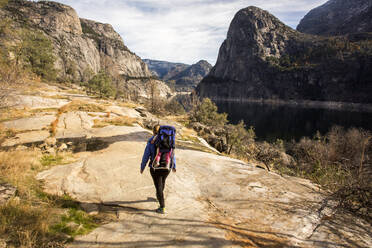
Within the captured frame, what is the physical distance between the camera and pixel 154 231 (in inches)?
174

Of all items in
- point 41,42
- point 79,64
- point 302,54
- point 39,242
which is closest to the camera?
point 39,242

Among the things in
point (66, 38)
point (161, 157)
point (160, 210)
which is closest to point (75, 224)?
point (160, 210)

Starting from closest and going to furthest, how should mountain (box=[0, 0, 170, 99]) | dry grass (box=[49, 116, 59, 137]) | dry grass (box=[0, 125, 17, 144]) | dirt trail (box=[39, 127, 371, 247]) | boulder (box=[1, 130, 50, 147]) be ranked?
dirt trail (box=[39, 127, 371, 247]) → boulder (box=[1, 130, 50, 147]) → dry grass (box=[0, 125, 17, 144]) → dry grass (box=[49, 116, 59, 137]) → mountain (box=[0, 0, 170, 99])

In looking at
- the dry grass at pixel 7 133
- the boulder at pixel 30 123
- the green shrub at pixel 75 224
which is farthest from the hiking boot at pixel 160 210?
the boulder at pixel 30 123

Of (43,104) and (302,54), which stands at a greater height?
(302,54)

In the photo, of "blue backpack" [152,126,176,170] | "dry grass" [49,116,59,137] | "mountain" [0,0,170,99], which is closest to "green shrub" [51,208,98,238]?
"blue backpack" [152,126,176,170]

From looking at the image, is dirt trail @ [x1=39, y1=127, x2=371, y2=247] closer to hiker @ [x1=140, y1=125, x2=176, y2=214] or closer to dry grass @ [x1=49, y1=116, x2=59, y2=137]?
hiker @ [x1=140, y1=125, x2=176, y2=214]

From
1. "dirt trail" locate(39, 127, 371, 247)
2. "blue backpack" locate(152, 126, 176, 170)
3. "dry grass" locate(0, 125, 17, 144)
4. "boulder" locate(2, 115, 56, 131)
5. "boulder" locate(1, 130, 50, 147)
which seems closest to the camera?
"dirt trail" locate(39, 127, 371, 247)

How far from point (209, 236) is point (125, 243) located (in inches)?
72.9

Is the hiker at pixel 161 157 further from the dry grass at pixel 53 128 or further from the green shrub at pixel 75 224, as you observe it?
the dry grass at pixel 53 128

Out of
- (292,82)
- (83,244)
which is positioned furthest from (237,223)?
(292,82)

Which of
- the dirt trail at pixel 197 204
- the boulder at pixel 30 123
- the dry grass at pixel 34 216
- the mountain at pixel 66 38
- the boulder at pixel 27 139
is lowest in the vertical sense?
the dirt trail at pixel 197 204

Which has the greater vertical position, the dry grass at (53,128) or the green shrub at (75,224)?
A: the dry grass at (53,128)

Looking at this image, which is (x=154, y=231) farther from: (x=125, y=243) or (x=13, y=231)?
(x=13, y=231)
